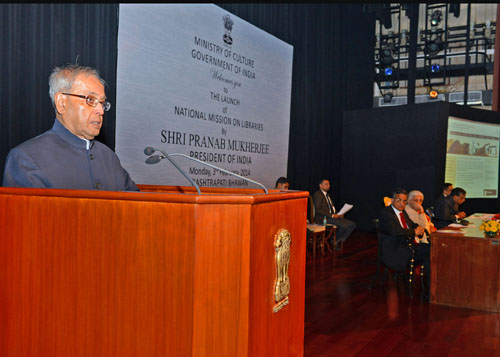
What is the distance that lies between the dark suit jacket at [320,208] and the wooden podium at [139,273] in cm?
626

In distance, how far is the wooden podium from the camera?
1.23 meters

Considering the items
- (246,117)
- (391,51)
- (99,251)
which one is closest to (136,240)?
(99,251)

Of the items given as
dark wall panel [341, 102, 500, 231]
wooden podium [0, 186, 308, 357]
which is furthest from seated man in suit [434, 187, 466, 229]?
wooden podium [0, 186, 308, 357]

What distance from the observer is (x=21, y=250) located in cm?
139

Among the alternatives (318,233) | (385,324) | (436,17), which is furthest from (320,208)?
(436,17)

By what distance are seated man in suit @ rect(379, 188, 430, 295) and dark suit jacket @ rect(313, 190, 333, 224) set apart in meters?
2.68

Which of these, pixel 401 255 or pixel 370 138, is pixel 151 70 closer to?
→ pixel 401 255

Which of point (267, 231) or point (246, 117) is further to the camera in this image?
point (246, 117)

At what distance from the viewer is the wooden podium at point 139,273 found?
123 cm

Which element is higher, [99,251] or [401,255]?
[99,251]

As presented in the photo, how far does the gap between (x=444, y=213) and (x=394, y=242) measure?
7.48 feet

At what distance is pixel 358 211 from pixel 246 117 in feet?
15.0

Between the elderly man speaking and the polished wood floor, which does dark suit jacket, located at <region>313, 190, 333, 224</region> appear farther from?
the elderly man speaking

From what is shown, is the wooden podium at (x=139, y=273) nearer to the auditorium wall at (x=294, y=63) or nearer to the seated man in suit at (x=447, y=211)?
the auditorium wall at (x=294, y=63)
